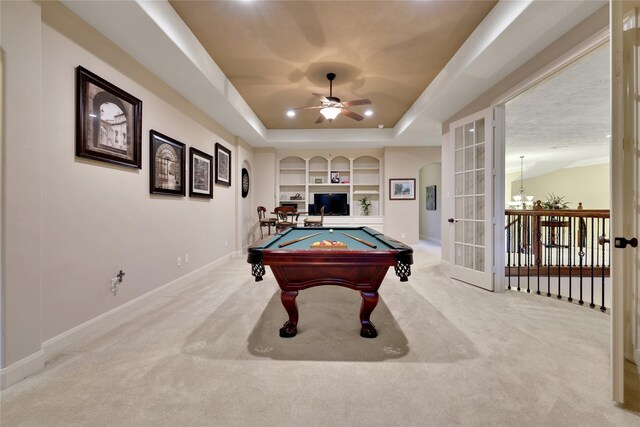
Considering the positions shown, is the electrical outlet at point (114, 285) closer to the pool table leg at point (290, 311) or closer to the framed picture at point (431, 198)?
the pool table leg at point (290, 311)

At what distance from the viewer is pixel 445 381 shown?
1.71 metres

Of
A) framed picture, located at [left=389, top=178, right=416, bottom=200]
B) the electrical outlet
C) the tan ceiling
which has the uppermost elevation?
the tan ceiling

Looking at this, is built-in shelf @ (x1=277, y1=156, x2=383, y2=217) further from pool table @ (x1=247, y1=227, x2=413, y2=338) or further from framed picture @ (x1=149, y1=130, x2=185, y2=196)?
pool table @ (x1=247, y1=227, x2=413, y2=338)

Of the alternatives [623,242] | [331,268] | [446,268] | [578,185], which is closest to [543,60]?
[623,242]

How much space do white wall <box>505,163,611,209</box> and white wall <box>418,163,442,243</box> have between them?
4735mm

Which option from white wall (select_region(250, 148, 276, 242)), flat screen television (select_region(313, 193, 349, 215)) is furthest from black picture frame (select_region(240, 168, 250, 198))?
flat screen television (select_region(313, 193, 349, 215))

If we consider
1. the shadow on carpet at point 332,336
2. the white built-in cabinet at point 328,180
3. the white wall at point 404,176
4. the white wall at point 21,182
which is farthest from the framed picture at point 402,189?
the white wall at point 21,182

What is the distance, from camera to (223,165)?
535 cm

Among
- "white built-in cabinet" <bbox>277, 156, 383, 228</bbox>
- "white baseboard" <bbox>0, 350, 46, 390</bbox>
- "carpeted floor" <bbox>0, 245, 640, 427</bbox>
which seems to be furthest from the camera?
"white built-in cabinet" <bbox>277, 156, 383, 228</bbox>

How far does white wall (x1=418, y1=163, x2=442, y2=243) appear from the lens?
→ 335 inches

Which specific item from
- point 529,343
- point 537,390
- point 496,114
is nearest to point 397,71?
point 496,114

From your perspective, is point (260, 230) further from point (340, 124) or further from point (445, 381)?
point (445, 381)

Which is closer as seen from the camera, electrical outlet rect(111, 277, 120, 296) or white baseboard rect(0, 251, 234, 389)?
white baseboard rect(0, 251, 234, 389)

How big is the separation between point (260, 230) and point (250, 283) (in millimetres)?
3483
